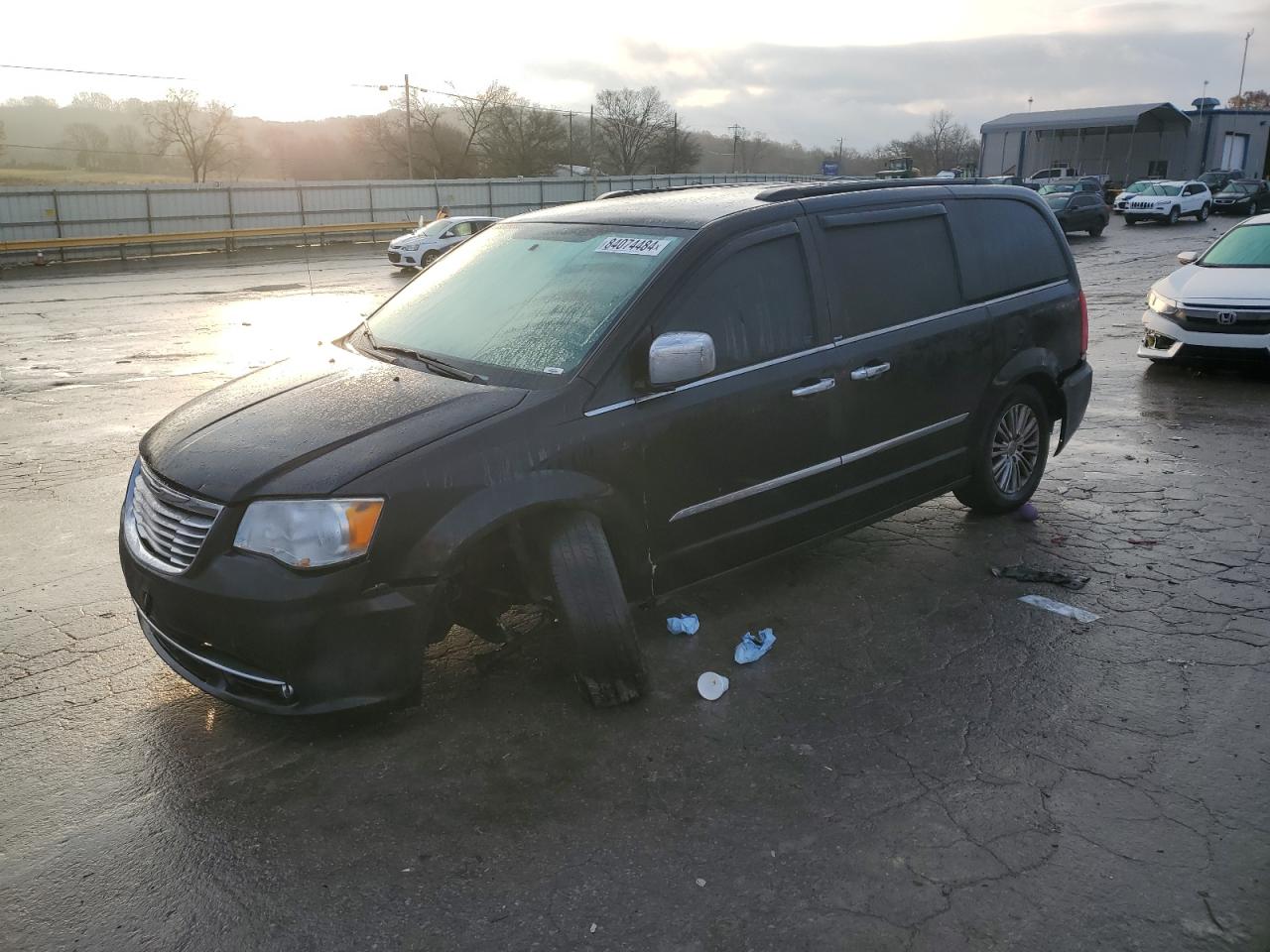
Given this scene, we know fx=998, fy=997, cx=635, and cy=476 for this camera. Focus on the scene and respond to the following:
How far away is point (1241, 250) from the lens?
10547 millimetres

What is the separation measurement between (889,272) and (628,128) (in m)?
93.7

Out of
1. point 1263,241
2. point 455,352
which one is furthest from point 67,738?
point 1263,241

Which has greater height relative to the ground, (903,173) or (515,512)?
(903,173)

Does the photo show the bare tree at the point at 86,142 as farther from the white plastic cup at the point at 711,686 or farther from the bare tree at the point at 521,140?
the white plastic cup at the point at 711,686

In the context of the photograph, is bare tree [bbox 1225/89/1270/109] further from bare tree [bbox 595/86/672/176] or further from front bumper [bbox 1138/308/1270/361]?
front bumper [bbox 1138/308/1270/361]

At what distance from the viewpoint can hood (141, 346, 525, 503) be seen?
3.36 metres

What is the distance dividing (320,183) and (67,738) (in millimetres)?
39479

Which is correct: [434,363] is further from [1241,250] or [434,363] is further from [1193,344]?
[1241,250]

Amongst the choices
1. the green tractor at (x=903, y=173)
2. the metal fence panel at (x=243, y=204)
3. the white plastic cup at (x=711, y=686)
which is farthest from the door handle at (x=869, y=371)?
the metal fence panel at (x=243, y=204)

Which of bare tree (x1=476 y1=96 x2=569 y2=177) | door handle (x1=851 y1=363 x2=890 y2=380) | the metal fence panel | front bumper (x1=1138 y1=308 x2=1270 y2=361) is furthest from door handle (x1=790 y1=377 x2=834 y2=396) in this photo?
bare tree (x1=476 y1=96 x2=569 y2=177)

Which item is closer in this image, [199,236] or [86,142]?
[199,236]

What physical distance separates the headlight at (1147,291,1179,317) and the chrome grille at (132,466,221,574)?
31.8 ft

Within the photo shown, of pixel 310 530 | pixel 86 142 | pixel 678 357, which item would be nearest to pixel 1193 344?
pixel 678 357

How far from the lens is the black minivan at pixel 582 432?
3.32m
